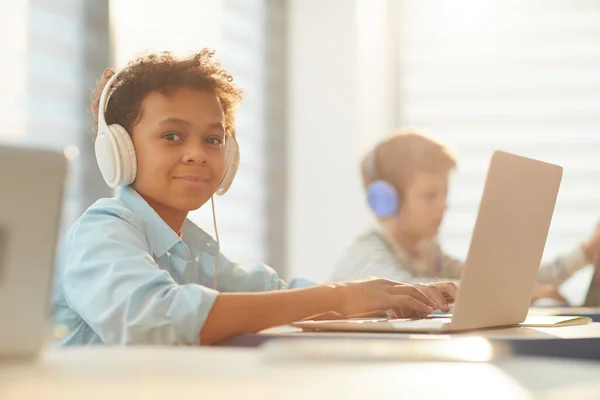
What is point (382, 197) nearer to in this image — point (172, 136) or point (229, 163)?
point (229, 163)

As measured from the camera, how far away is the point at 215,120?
1.17m

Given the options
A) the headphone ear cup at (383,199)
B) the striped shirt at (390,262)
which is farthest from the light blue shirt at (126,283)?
the headphone ear cup at (383,199)

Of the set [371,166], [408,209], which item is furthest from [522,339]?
[371,166]

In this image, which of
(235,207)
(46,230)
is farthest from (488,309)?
(235,207)

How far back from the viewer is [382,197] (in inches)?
93.7

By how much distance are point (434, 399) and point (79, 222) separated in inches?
30.5

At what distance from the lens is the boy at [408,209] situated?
7.22 feet

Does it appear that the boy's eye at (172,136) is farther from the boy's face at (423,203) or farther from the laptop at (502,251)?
the boy's face at (423,203)

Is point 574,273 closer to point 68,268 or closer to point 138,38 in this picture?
point 138,38

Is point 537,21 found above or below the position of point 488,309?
above

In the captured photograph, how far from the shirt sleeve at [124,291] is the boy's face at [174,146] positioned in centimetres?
10

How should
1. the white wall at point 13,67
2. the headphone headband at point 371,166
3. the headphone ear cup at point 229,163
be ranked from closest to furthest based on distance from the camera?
the headphone ear cup at point 229,163 < the white wall at point 13,67 < the headphone headband at point 371,166

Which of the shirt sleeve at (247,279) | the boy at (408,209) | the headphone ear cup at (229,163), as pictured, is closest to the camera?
the headphone ear cup at (229,163)

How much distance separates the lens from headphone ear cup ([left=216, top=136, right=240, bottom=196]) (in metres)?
1.23
